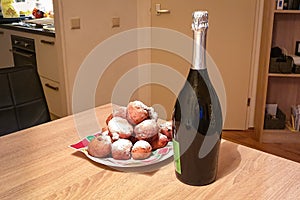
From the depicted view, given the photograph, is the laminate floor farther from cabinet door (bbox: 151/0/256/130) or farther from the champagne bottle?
the champagne bottle

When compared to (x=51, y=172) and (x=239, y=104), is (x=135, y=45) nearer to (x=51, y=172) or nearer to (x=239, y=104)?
(x=239, y=104)

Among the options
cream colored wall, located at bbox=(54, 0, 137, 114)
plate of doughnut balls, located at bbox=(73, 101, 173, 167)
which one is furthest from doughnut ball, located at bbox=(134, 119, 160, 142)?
cream colored wall, located at bbox=(54, 0, 137, 114)

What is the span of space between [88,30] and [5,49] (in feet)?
4.15

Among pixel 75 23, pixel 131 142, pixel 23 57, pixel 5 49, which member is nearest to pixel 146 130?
pixel 131 142

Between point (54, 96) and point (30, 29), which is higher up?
point (30, 29)

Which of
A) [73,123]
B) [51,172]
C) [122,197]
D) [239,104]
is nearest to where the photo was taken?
[122,197]

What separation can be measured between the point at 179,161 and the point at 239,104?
2.29 m

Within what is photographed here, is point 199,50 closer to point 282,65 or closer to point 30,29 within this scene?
point 282,65

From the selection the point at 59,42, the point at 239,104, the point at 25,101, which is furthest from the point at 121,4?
the point at 25,101

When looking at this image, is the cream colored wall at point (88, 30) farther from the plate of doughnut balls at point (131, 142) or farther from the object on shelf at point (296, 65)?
the plate of doughnut balls at point (131, 142)

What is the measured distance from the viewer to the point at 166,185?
32.5 inches

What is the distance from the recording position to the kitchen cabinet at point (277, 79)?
257 centimetres

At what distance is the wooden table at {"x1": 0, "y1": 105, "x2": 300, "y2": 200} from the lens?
31.0 inches

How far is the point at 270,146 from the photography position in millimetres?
2707
